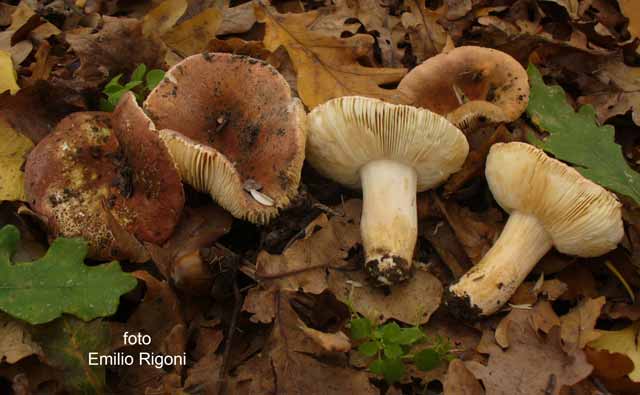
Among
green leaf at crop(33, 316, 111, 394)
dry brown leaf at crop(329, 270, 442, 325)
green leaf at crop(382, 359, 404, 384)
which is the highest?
green leaf at crop(33, 316, 111, 394)

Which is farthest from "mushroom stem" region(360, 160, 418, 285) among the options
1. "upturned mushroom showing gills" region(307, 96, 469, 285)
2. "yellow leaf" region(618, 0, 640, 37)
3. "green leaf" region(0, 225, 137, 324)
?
"yellow leaf" region(618, 0, 640, 37)

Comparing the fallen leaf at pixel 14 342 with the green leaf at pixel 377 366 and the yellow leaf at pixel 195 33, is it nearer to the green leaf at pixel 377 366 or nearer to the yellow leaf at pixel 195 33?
the green leaf at pixel 377 366

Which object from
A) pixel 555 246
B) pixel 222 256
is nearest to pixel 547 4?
pixel 555 246

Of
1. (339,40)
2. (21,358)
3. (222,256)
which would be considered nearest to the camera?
(21,358)

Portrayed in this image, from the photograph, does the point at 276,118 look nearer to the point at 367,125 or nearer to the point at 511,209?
the point at 367,125

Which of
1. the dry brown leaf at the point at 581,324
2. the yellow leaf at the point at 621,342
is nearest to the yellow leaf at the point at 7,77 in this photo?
the dry brown leaf at the point at 581,324

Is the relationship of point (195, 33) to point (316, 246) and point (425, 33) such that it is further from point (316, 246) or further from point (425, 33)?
point (316, 246)

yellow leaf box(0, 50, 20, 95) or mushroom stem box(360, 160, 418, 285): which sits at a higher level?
yellow leaf box(0, 50, 20, 95)

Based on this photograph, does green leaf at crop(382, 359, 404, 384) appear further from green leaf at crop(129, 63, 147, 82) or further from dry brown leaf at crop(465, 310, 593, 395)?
green leaf at crop(129, 63, 147, 82)
